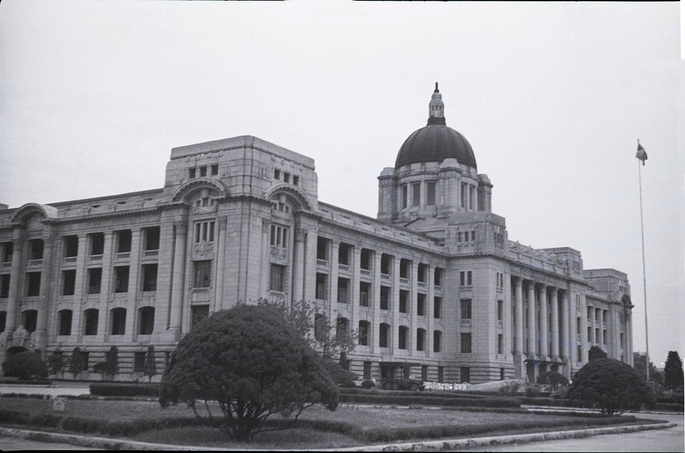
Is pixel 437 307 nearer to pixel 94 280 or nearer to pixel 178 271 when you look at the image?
pixel 178 271

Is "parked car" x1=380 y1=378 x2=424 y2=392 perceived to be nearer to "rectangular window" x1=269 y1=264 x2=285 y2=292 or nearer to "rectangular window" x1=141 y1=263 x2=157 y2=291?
"rectangular window" x1=269 y1=264 x2=285 y2=292

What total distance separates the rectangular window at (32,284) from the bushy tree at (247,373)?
42.0 m

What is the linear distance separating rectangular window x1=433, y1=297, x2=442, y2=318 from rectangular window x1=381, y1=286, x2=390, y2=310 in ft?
26.3

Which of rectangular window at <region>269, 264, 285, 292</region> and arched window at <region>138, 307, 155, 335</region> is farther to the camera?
arched window at <region>138, 307, 155, 335</region>

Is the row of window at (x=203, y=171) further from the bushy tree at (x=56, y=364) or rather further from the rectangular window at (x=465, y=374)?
the rectangular window at (x=465, y=374)

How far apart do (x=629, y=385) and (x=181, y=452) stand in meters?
22.4

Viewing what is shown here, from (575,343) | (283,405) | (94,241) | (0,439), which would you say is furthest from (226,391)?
(575,343)

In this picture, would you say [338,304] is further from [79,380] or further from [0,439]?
[0,439]

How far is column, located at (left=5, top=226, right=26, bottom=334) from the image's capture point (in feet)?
197

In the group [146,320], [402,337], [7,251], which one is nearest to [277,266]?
[146,320]

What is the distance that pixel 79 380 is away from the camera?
2181 inches

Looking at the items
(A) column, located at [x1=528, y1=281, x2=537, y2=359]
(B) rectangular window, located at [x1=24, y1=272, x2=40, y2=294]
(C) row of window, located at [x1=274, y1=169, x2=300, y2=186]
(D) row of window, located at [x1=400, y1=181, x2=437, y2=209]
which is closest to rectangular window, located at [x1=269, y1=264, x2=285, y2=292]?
(C) row of window, located at [x1=274, y1=169, x2=300, y2=186]

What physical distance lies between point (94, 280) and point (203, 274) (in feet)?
38.6

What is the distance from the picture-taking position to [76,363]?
55.8m
